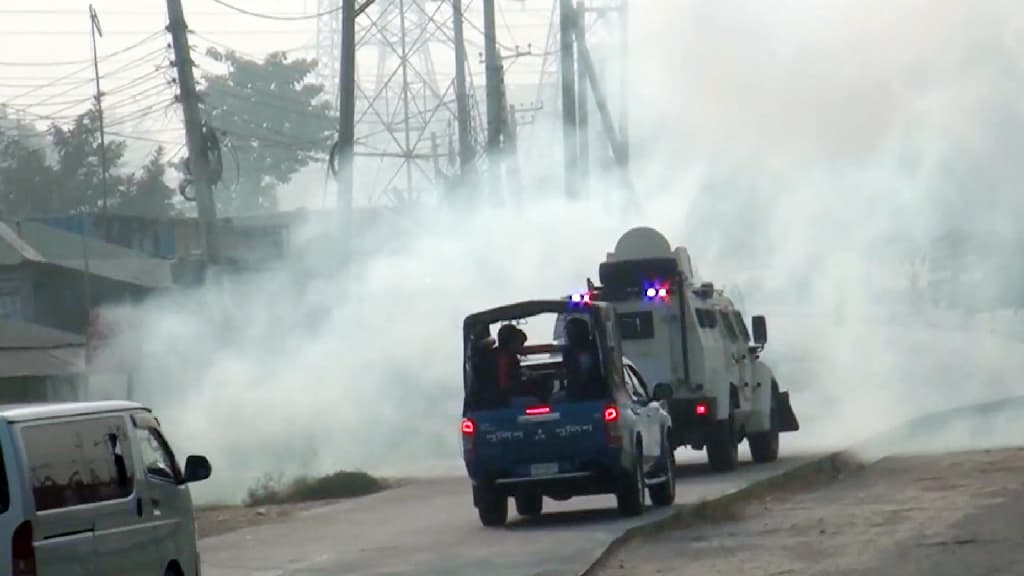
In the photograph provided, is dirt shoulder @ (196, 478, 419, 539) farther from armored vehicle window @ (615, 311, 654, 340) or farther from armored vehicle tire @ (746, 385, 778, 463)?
armored vehicle tire @ (746, 385, 778, 463)

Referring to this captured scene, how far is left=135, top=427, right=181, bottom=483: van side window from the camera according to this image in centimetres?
1358

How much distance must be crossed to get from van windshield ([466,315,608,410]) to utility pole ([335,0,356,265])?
61.6 feet

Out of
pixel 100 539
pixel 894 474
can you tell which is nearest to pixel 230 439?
pixel 894 474

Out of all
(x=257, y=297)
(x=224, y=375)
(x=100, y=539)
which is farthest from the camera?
(x=257, y=297)

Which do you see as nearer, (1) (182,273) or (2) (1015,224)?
(1) (182,273)

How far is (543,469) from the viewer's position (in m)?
21.7

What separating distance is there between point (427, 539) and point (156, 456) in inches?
286

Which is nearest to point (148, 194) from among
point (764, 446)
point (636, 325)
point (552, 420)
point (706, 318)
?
point (764, 446)

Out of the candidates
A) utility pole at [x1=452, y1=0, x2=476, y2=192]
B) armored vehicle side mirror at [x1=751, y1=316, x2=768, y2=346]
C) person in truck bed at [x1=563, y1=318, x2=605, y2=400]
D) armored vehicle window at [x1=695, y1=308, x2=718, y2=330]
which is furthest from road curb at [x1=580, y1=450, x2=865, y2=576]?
utility pole at [x1=452, y1=0, x2=476, y2=192]

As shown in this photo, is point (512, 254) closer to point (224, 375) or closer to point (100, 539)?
point (224, 375)

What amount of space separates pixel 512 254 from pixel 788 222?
9755 millimetres

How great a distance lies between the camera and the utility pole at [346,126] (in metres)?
41.0

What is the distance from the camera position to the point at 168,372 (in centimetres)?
3888

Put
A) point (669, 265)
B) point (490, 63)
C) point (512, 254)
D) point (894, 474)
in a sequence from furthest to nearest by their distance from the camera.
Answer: point (490, 63), point (512, 254), point (669, 265), point (894, 474)
